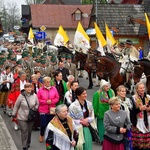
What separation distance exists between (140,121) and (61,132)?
1.73 m

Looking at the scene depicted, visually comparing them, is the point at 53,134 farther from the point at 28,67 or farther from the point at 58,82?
the point at 28,67

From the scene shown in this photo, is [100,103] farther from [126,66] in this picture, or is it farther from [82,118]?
[126,66]

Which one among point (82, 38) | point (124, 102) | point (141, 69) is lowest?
point (124, 102)

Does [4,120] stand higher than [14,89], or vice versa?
[14,89]

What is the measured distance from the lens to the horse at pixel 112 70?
12.8 m

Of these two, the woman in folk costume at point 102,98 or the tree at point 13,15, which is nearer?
the woman in folk costume at point 102,98

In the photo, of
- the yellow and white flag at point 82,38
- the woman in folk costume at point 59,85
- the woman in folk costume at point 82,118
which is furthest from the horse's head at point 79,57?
the woman in folk costume at point 82,118

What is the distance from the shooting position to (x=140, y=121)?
6.67 meters

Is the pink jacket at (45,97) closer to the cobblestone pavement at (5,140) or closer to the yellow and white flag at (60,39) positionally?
the cobblestone pavement at (5,140)

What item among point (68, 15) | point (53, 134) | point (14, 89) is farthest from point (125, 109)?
point (68, 15)

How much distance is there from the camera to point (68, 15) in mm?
55250

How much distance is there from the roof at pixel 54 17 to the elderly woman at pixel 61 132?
47499mm

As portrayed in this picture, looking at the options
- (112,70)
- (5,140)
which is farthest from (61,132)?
(112,70)

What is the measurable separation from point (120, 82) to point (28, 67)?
3447mm
